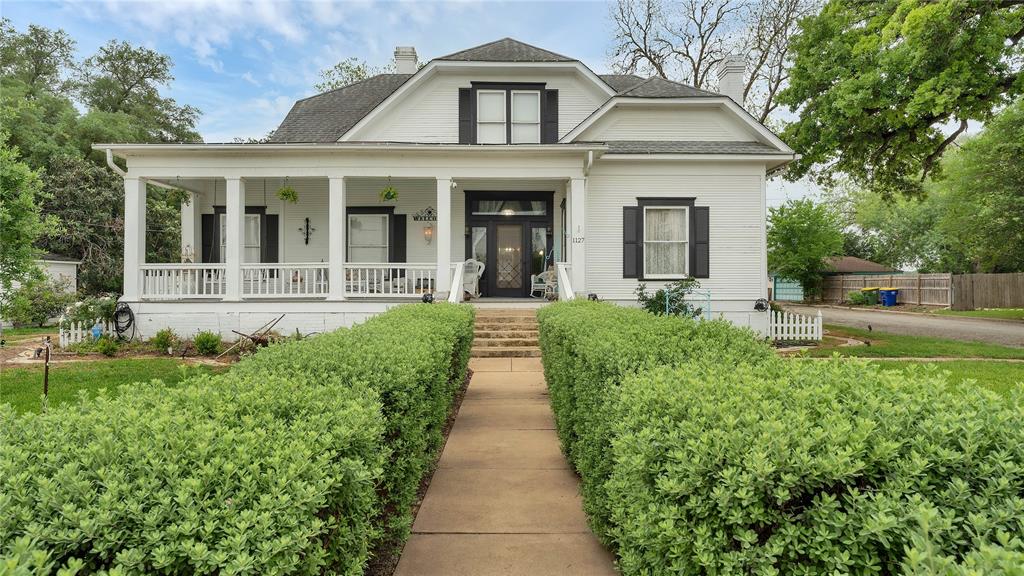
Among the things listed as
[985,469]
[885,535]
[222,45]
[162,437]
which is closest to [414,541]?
[162,437]

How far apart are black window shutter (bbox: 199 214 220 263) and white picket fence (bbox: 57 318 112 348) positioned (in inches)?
134

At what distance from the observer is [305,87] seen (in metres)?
24.6

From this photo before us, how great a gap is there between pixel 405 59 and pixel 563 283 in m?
9.48

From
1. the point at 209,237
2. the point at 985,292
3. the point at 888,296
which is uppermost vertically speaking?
the point at 209,237

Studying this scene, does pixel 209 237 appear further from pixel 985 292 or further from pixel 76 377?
pixel 985 292

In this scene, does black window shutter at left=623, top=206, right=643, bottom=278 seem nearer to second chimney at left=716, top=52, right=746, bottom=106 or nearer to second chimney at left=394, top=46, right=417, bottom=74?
second chimney at left=716, top=52, right=746, bottom=106

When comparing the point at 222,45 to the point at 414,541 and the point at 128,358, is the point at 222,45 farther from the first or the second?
the point at 414,541

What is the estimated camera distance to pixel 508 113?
1380 centimetres

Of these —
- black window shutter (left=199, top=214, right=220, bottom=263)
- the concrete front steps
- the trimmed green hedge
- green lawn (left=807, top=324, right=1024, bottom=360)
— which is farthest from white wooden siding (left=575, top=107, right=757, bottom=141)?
black window shutter (left=199, top=214, right=220, bottom=263)

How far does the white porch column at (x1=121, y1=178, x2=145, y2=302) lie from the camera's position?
1153cm

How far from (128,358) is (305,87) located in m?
18.4

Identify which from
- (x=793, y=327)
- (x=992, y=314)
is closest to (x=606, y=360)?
(x=793, y=327)

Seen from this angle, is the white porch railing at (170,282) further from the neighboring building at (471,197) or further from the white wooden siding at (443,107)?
the white wooden siding at (443,107)

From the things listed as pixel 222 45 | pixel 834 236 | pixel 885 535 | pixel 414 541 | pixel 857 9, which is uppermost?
pixel 222 45
